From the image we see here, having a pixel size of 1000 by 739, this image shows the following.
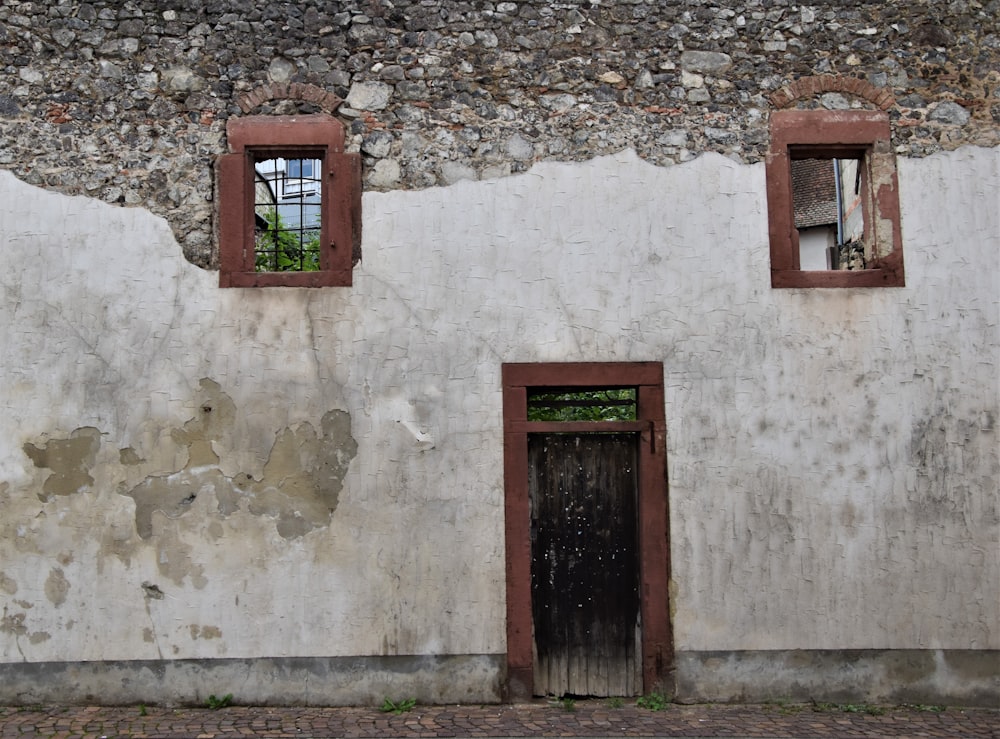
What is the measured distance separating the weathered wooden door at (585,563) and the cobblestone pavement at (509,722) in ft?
0.84

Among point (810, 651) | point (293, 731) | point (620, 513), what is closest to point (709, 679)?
point (810, 651)

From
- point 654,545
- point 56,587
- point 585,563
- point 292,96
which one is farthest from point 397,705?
point 292,96

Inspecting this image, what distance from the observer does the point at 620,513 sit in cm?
634

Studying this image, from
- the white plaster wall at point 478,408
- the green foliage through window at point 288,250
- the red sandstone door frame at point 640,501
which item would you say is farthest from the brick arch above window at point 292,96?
the red sandstone door frame at point 640,501

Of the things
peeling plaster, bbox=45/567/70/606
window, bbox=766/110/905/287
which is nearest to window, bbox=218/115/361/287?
peeling plaster, bbox=45/567/70/606

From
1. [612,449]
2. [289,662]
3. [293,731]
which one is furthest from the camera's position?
[612,449]

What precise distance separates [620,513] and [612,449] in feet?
1.53

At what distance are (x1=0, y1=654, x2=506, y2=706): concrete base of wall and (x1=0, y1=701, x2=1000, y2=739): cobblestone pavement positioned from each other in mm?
78

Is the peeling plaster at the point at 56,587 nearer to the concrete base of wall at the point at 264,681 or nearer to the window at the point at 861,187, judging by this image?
the concrete base of wall at the point at 264,681

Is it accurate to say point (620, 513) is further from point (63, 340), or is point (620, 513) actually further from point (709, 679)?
point (63, 340)

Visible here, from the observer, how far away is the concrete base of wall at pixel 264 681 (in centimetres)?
595

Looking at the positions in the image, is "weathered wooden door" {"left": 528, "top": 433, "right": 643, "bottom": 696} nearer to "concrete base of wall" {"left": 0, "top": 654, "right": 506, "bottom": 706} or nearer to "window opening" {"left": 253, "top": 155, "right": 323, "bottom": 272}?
"concrete base of wall" {"left": 0, "top": 654, "right": 506, "bottom": 706}

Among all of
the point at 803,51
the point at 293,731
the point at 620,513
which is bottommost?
the point at 293,731

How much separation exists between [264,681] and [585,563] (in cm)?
238
